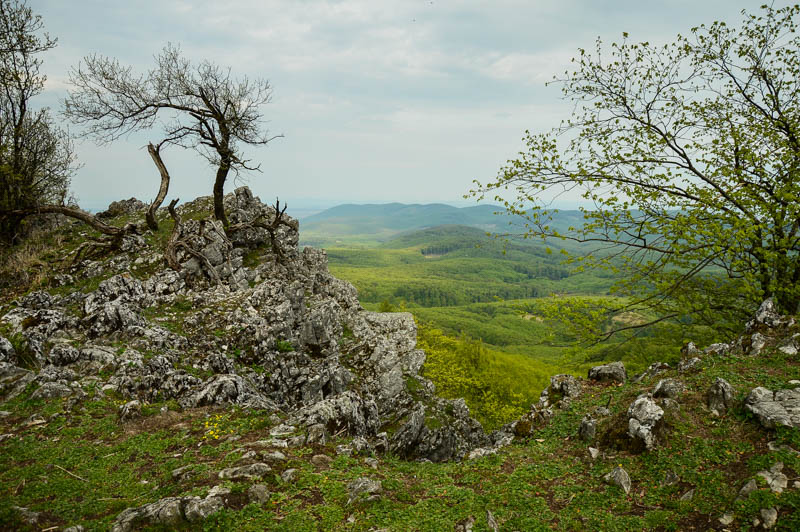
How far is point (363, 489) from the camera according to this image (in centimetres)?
862

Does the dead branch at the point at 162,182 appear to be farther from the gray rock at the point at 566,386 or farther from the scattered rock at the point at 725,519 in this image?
the scattered rock at the point at 725,519

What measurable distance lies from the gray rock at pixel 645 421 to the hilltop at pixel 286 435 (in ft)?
0.13

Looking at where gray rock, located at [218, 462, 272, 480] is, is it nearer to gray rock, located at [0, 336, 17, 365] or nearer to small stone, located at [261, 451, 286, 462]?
small stone, located at [261, 451, 286, 462]

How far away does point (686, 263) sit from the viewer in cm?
1244

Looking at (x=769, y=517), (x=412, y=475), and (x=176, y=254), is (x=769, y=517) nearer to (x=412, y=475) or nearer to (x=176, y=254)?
(x=412, y=475)

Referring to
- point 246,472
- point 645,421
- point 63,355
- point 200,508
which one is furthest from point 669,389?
point 63,355

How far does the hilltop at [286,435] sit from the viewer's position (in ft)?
24.4

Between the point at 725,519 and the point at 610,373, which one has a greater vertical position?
the point at 725,519

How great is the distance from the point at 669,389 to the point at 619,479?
391 centimetres

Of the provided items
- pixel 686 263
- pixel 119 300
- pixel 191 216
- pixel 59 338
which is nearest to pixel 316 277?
pixel 191 216

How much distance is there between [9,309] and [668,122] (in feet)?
87.5

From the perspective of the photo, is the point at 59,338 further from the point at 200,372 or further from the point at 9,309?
the point at 200,372

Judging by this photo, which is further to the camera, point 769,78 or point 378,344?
point 378,344

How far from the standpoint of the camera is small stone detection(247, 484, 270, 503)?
799 centimetres
